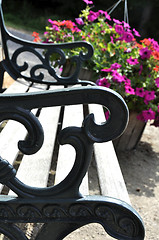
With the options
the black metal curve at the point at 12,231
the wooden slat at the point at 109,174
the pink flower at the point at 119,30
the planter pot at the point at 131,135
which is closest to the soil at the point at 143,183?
the planter pot at the point at 131,135

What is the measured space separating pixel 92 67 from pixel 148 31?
14.5 meters

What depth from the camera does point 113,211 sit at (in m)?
1.12

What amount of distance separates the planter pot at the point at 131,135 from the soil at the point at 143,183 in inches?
2.6

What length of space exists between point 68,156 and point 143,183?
4.83ft

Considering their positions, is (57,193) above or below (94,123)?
below

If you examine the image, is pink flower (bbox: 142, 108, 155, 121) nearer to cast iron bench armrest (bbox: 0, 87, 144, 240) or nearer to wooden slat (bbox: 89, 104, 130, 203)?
wooden slat (bbox: 89, 104, 130, 203)

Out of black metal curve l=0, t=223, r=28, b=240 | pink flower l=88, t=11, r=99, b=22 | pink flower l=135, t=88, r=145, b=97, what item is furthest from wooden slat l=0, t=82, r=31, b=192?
pink flower l=88, t=11, r=99, b=22

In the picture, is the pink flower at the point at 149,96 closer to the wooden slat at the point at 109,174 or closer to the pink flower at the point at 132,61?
the pink flower at the point at 132,61

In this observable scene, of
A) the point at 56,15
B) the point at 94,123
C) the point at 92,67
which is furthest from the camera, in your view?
the point at 56,15

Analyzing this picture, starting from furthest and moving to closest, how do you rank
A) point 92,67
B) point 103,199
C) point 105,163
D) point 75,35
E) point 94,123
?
point 75,35, point 92,67, point 105,163, point 103,199, point 94,123

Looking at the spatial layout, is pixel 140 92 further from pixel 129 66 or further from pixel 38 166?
pixel 38 166

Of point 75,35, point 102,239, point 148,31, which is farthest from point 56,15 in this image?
point 102,239

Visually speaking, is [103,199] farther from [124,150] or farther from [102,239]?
[124,150]

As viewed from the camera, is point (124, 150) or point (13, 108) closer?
point (13, 108)
